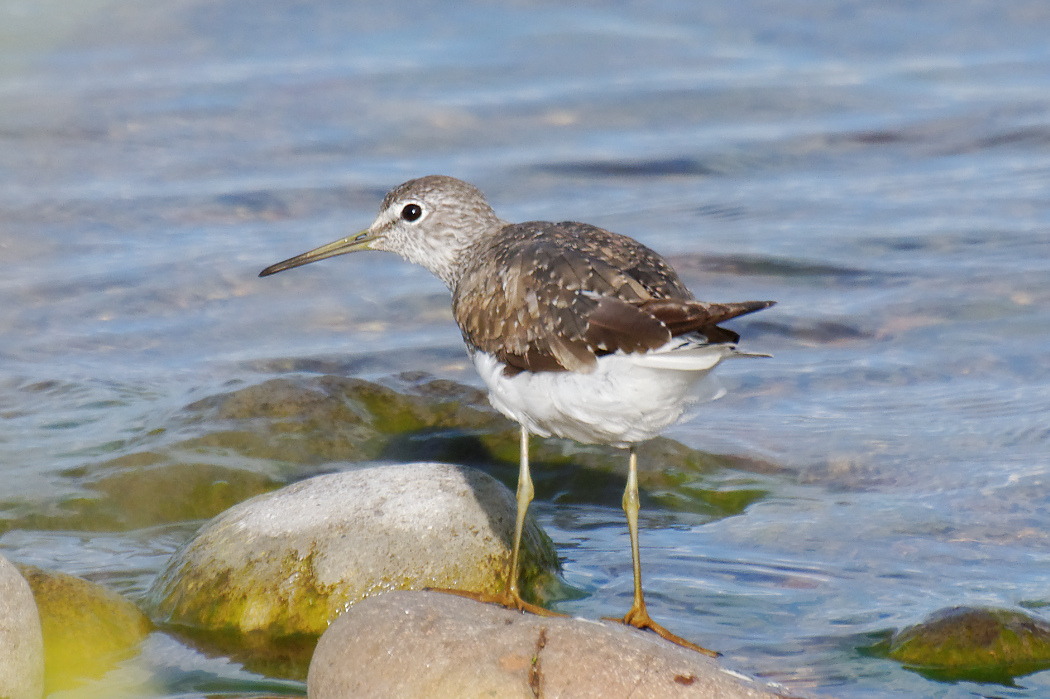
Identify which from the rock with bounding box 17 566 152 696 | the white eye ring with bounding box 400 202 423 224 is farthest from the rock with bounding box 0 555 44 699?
the white eye ring with bounding box 400 202 423 224

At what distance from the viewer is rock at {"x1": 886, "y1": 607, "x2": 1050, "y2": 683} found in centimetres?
470

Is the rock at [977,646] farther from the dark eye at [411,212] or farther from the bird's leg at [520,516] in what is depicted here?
the dark eye at [411,212]

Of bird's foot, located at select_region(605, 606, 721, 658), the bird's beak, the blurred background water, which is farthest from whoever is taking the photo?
the bird's beak

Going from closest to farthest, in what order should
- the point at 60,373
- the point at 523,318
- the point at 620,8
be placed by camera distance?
Result: the point at 523,318
the point at 60,373
the point at 620,8

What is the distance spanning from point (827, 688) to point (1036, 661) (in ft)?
2.61

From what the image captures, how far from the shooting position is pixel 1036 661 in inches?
186

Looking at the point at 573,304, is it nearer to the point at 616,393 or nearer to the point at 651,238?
the point at 616,393

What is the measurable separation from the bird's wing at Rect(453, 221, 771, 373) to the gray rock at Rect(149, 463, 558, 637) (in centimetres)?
74

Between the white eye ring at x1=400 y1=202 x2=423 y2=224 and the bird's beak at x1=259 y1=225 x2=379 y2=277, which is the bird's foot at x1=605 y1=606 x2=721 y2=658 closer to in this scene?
the white eye ring at x1=400 y1=202 x2=423 y2=224

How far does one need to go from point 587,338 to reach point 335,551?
144 centimetres

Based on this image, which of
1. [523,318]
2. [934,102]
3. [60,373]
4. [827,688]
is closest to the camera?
[827,688]

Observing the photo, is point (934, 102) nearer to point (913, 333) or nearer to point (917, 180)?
point (917, 180)

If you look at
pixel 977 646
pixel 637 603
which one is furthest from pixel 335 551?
pixel 977 646

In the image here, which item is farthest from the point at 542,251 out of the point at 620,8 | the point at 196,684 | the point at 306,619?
the point at 620,8
